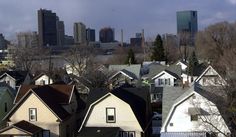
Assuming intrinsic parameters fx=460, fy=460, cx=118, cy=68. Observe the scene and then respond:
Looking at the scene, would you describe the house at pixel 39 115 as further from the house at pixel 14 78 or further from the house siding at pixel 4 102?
the house at pixel 14 78

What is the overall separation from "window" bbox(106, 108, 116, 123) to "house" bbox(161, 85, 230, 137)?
429 centimetres

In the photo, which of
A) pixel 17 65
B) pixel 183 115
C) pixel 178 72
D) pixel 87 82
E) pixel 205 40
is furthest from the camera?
pixel 205 40

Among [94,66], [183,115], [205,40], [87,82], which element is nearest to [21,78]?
[87,82]

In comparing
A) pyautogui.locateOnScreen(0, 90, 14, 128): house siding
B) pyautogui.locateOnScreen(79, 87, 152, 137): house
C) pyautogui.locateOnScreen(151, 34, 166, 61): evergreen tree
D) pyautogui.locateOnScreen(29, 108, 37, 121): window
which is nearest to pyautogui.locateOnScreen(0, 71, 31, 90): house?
pyautogui.locateOnScreen(0, 90, 14, 128): house siding

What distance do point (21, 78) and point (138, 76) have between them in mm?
20755

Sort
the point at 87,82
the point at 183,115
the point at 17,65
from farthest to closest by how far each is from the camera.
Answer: the point at 17,65 → the point at 87,82 → the point at 183,115

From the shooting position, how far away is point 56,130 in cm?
3916

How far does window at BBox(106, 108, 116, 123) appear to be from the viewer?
37812mm

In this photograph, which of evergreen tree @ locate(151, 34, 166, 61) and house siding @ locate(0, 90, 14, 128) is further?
evergreen tree @ locate(151, 34, 166, 61)

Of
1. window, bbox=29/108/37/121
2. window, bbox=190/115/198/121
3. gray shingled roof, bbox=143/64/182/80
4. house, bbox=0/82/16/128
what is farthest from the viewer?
gray shingled roof, bbox=143/64/182/80

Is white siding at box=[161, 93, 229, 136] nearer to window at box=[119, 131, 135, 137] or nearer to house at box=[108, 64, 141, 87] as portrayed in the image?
window at box=[119, 131, 135, 137]

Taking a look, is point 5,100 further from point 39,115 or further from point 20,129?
point 20,129

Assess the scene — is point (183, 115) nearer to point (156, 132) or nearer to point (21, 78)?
point (156, 132)

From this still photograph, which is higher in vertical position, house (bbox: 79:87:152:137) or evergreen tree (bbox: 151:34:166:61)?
evergreen tree (bbox: 151:34:166:61)
